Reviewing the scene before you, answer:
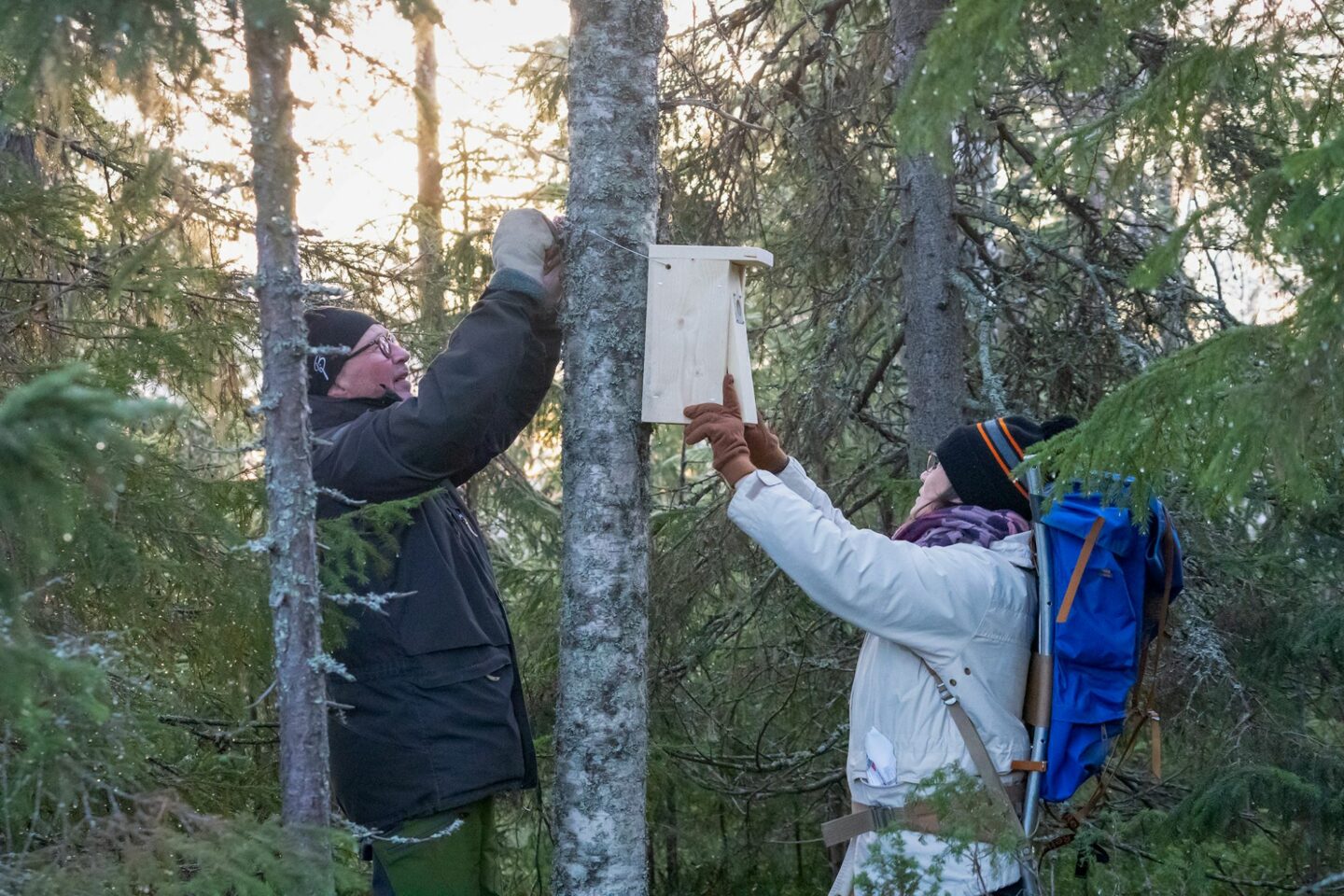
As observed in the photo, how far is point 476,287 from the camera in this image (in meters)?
6.25

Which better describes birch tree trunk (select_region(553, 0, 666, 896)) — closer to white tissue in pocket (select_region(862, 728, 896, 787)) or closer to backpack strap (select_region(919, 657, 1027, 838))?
white tissue in pocket (select_region(862, 728, 896, 787))

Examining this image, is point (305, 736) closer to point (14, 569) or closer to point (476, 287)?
point (14, 569)

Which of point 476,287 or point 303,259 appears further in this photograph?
point 476,287

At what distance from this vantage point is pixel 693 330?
3.22 m

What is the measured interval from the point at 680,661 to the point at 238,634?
2272 mm

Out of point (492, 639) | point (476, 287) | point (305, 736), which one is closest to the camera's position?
point (305, 736)

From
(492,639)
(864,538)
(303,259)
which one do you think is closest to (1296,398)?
(864,538)

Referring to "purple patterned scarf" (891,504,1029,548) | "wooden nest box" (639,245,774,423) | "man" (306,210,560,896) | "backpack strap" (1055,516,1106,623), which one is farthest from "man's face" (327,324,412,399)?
"backpack strap" (1055,516,1106,623)

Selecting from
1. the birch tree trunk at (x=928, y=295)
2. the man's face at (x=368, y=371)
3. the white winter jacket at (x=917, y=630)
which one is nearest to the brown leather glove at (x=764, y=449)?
the white winter jacket at (x=917, y=630)

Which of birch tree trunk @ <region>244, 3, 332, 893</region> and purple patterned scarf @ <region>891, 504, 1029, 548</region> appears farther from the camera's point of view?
purple patterned scarf @ <region>891, 504, 1029, 548</region>

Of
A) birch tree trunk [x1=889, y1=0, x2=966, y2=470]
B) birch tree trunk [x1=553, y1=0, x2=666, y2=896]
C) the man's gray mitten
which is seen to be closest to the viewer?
birch tree trunk [x1=553, y1=0, x2=666, y2=896]

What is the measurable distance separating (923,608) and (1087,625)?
458 millimetres

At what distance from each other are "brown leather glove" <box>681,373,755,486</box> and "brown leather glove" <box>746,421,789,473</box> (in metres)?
0.20

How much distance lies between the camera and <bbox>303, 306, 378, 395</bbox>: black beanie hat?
378 centimetres
